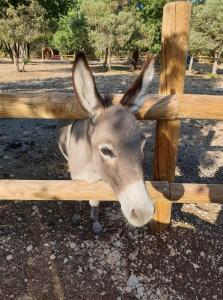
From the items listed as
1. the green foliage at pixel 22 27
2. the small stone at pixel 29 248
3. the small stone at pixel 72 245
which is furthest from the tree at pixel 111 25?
the small stone at pixel 29 248

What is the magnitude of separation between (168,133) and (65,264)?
1.95 meters

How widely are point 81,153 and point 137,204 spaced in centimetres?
155

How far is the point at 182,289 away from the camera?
11.8 feet

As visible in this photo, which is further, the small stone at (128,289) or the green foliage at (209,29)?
the green foliage at (209,29)

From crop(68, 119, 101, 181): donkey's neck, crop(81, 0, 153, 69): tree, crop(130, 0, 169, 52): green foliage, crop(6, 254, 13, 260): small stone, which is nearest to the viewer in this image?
crop(68, 119, 101, 181): donkey's neck

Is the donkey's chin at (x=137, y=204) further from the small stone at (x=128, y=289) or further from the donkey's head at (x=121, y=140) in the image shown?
the small stone at (x=128, y=289)

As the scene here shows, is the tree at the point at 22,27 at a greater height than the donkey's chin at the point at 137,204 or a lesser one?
greater

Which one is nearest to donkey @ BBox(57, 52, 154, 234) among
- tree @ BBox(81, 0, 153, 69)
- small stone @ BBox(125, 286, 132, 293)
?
small stone @ BBox(125, 286, 132, 293)

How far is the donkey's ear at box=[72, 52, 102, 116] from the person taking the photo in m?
2.48

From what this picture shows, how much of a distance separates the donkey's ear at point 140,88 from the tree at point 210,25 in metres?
30.1

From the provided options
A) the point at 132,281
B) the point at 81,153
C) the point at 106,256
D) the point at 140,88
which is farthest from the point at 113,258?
the point at 140,88

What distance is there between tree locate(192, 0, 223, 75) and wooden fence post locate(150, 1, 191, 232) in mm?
29334

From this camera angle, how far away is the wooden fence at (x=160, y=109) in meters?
3.26

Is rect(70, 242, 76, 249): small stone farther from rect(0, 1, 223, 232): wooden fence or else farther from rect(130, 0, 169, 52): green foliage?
rect(130, 0, 169, 52): green foliage
